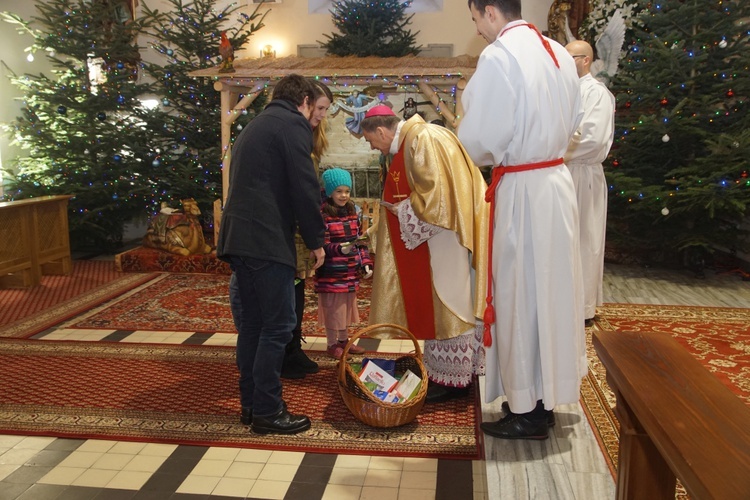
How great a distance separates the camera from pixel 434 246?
12.9 ft

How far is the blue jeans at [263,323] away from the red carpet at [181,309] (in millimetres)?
1827

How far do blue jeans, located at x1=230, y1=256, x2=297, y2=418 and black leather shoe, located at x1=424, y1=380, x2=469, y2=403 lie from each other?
903 mm

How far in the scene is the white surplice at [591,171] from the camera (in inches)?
208

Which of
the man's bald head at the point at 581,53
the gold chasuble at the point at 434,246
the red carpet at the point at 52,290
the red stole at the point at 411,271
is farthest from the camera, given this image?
the red carpet at the point at 52,290

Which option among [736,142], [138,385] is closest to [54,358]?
[138,385]

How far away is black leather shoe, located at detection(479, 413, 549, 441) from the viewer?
340cm

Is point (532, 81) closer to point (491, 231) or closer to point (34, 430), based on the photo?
point (491, 231)

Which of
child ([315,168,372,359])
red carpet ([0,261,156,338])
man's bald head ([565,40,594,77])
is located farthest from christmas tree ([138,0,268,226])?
man's bald head ([565,40,594,77])

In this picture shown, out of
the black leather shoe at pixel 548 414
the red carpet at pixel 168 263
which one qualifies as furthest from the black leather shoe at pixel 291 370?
the red carpet at pixel 168 263

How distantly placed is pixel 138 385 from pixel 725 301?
17.6 feet

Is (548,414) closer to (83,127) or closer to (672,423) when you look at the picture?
(672,423)

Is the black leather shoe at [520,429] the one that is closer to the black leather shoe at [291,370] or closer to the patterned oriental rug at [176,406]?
the patterned oriental rug at [176,406]

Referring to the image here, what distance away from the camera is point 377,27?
9852 mm

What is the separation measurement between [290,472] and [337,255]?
5.44 feet
